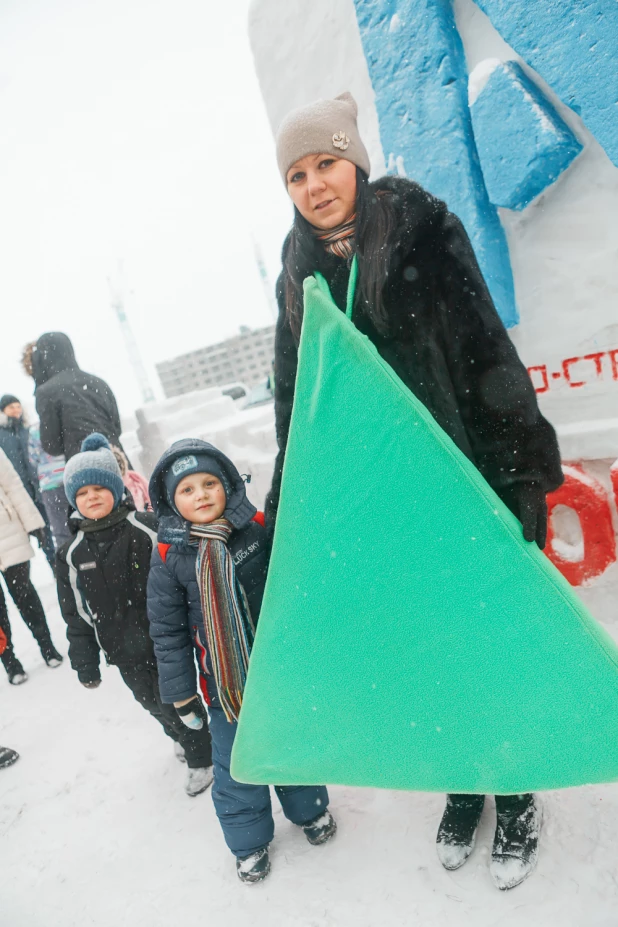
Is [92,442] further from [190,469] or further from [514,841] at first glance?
[514,841]

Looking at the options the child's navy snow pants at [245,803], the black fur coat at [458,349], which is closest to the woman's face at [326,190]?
the black fur coat at [458,349]

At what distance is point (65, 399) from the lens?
10.2ft

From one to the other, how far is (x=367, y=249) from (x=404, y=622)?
84 centimetres

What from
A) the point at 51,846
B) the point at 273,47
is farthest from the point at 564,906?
the point at 273,47

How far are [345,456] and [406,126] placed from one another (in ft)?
5.53

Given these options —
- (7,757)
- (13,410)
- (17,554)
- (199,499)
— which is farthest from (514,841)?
(13,410)

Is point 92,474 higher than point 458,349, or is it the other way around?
point 458,349

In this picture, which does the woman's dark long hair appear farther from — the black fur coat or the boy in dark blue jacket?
the boy in dark blue jacket

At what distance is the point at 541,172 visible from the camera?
2.05m

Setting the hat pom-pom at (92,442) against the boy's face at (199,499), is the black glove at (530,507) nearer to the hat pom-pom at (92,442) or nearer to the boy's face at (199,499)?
the boy's face at (199,499)

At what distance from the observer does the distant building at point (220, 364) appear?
251 feet

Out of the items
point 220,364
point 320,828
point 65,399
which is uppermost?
point 65,399

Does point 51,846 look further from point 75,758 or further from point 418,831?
point 418,831

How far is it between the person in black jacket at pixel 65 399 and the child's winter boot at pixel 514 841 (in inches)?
99.1
